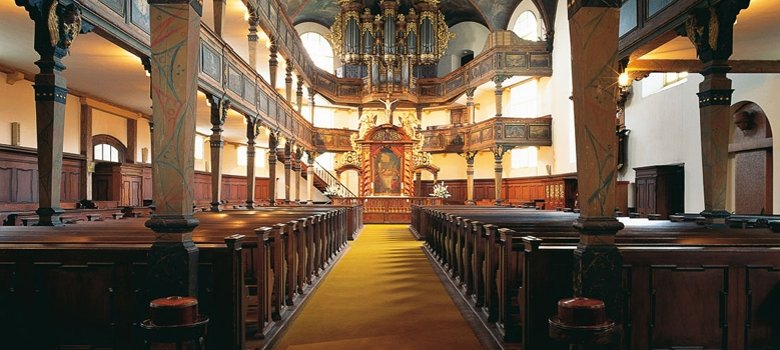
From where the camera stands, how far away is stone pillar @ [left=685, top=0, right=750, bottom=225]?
709cm

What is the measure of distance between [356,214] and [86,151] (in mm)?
7933

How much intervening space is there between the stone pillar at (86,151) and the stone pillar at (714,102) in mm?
14975

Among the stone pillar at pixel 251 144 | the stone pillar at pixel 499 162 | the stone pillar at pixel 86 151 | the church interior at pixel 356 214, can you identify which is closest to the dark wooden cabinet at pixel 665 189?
the church interior at pixel 356 214

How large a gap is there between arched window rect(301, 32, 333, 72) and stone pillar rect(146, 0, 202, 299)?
82.6 ft

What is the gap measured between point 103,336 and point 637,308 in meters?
3.97

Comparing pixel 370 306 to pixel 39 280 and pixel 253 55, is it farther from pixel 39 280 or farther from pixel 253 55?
pixel 253 55

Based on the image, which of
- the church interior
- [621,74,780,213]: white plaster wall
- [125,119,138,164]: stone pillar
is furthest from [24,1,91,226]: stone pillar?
[621,74,780,213]: white plaster wall

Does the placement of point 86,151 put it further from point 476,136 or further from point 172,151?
point 476,136

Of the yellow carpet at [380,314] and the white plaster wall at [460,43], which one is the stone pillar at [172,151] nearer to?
the yellow carpet at [380,314]

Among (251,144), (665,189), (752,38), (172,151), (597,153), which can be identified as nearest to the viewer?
(597,153)

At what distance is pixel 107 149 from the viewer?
1673cm

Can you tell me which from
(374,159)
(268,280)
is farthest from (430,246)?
(374,159)

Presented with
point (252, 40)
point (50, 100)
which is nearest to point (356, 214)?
point (252, 40)

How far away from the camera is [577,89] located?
12.6 ft
